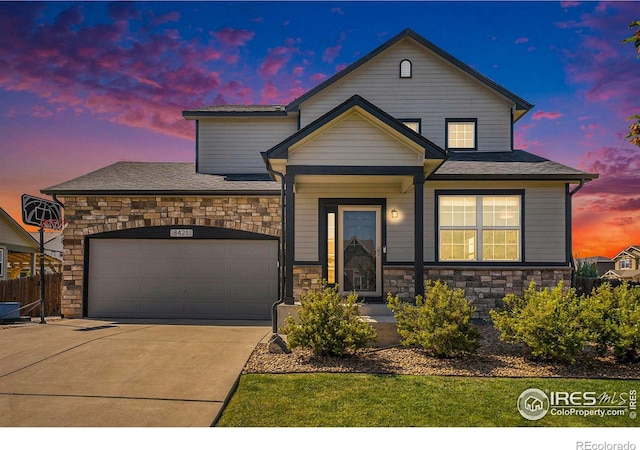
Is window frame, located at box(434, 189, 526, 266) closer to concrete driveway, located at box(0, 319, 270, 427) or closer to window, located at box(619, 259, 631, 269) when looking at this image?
concrete driveway, located at box(0, 319, 270, 427)

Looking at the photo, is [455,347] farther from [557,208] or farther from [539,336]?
[557,208]

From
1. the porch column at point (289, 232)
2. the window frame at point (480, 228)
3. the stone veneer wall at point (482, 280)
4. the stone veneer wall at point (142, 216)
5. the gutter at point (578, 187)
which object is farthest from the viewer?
the stone veneer wall at point (142, 216)

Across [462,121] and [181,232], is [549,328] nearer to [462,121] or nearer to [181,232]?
[462,121]

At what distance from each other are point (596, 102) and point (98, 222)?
13.7 m

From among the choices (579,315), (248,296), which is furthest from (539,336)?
(248,296)

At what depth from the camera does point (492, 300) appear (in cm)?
1041

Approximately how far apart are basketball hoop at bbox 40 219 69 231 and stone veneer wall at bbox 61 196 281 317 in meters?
0.14

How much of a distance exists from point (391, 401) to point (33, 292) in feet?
43.8

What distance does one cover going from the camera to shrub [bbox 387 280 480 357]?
6.64m

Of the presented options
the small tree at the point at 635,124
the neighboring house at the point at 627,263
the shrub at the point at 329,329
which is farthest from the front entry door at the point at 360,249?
the neighboring house at the point at 627,263

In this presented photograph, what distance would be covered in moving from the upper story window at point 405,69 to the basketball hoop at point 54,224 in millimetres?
9874

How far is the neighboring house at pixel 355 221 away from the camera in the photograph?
10.5 metres

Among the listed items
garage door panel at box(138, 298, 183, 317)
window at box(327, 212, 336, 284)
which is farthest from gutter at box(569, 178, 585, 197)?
A: garage door panel at box(138, 298, 183, 317)

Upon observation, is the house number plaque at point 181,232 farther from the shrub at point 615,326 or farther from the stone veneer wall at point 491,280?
the shrub at point 615,326
